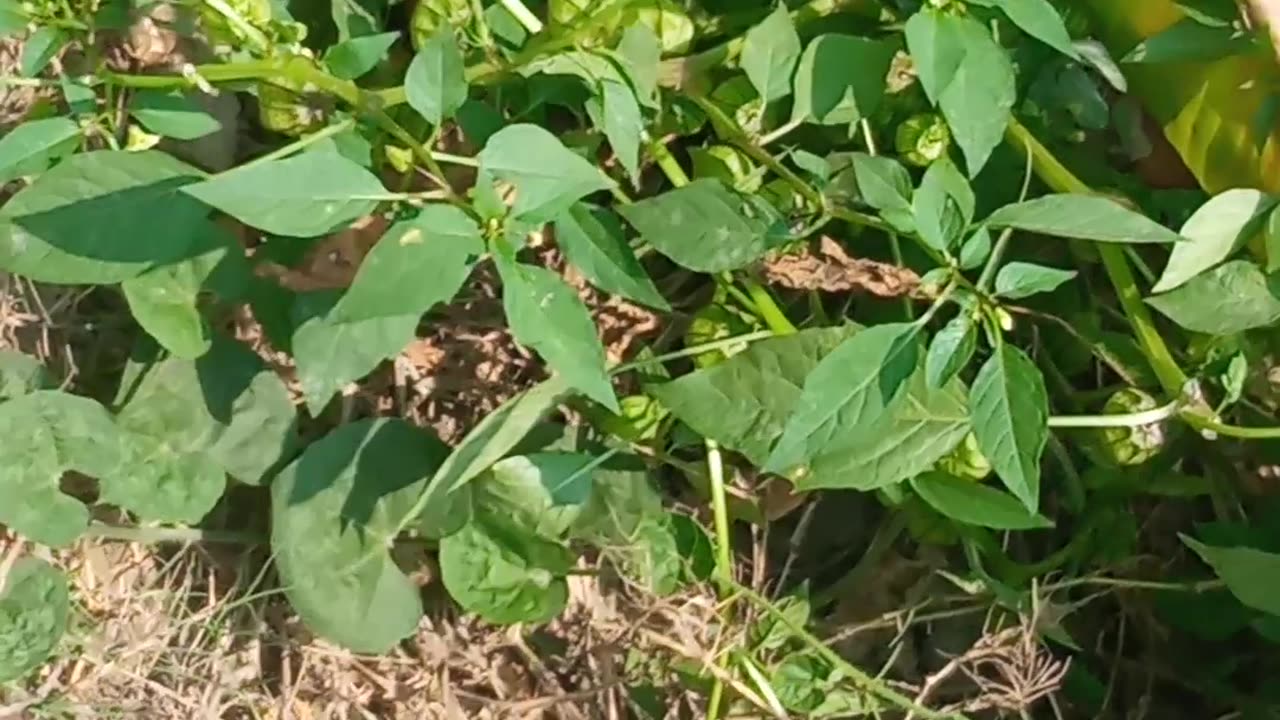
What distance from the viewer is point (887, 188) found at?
814 mm

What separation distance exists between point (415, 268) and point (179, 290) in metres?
0.25

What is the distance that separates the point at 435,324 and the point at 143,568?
0.26 meters

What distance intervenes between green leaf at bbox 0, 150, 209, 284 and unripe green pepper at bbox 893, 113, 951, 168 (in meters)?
0.39

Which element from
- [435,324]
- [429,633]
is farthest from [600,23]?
[429,633]

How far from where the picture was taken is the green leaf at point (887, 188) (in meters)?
0.81

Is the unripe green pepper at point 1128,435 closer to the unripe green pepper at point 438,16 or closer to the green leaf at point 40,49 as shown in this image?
the unripe green pepper at point 438,16

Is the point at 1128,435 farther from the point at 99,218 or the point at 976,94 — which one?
the point at 99,218

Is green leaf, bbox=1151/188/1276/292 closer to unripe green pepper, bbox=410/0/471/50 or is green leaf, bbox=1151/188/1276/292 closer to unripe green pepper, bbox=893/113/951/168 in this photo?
unripe green pepper, bbox=893/113/951/168

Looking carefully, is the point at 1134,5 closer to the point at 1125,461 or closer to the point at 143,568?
the point at 1125,461

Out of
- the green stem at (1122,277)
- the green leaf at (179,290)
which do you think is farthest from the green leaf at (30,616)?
the green stem at (1122,277)

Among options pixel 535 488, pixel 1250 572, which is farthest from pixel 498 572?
pixel 1250 572

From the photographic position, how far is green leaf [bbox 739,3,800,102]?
2.84 feet

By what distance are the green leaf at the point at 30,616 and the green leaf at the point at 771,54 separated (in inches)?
21.3

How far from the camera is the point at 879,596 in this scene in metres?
1.07
